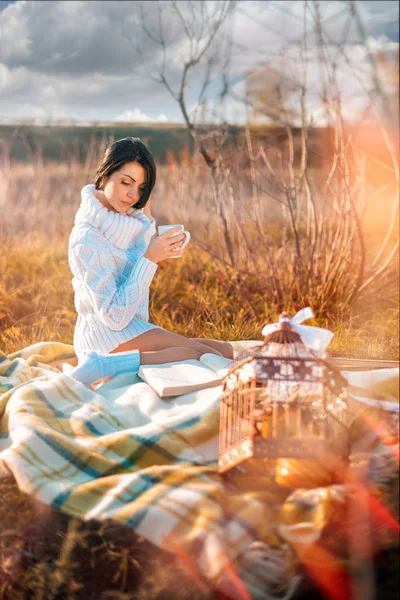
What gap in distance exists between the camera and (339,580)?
4.55 ft

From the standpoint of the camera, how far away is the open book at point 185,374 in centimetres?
227

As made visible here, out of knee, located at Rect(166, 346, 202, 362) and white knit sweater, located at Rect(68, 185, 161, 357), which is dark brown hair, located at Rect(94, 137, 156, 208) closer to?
white knit sweater, located at Rect(68, 185, 161, 357)

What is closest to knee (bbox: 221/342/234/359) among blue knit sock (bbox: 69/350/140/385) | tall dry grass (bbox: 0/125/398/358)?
blue knit sock (bbox: 69/350/140/385)

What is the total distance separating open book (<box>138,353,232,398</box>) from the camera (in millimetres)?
2266

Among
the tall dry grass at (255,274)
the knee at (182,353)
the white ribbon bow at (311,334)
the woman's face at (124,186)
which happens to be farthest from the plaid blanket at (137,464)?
the tall dry grass at (255,274)

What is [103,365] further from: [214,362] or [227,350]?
[227,350]

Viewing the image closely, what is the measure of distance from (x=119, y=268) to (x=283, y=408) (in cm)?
120

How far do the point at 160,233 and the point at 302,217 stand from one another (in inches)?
91.3

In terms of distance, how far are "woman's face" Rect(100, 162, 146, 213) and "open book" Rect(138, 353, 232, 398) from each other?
704mm

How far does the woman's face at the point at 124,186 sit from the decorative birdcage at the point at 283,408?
111 cm

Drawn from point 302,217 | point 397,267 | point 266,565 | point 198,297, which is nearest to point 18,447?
point 266,565

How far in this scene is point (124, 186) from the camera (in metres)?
2.67

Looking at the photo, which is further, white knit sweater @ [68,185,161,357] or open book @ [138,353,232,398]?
white knit sweater @ [68,185,161,357]

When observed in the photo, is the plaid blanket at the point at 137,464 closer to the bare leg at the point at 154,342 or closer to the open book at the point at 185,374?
the open book at the point at 185,374
